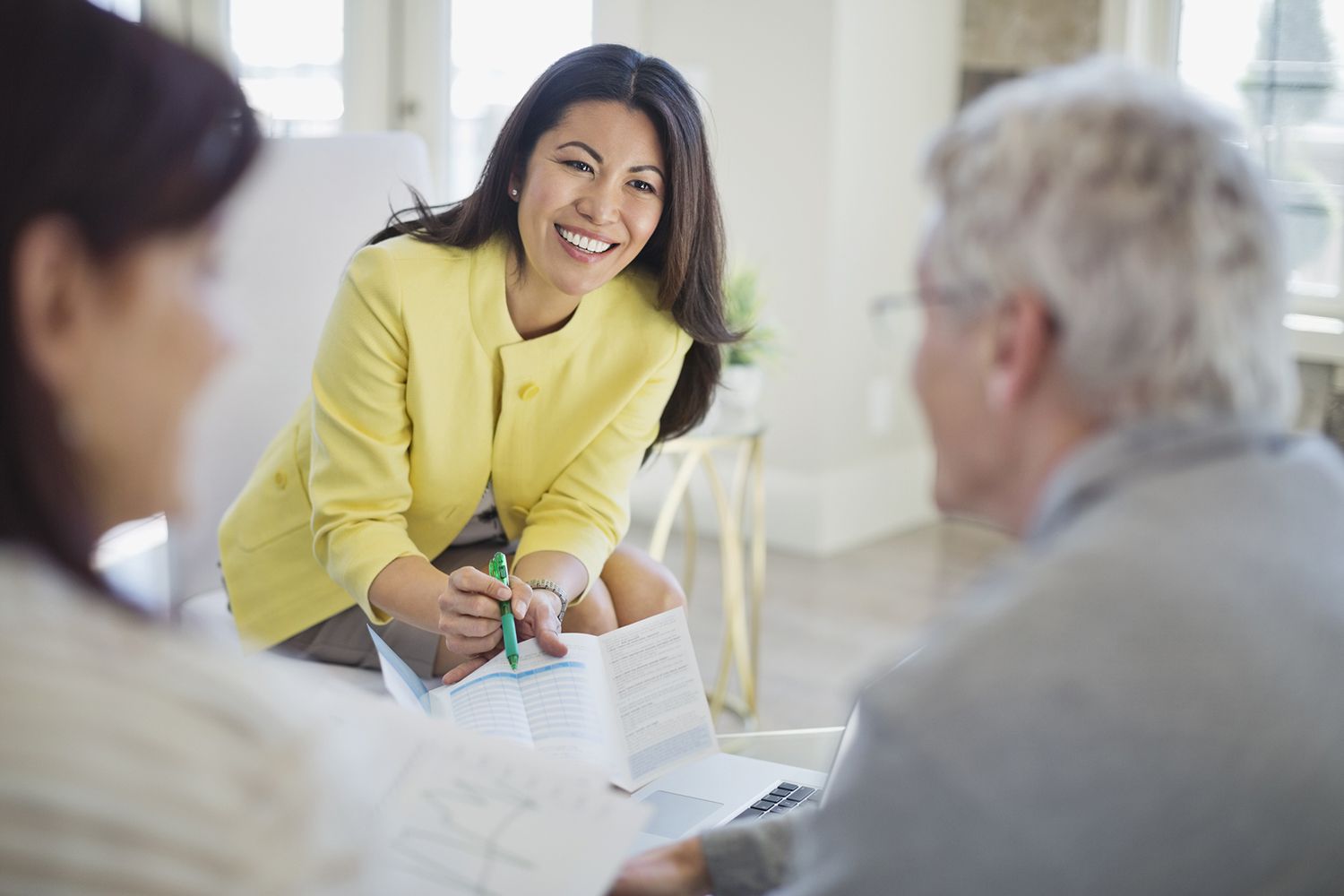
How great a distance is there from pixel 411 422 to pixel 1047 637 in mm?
1173

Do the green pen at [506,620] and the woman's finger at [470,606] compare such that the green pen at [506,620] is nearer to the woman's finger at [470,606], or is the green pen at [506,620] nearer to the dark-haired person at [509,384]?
the woman's finger at [470,606]

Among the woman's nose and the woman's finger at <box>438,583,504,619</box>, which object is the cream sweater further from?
the woman's nose

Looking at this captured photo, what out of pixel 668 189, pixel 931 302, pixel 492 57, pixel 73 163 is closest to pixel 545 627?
pixel 668 189

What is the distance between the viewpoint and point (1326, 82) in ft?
10.8

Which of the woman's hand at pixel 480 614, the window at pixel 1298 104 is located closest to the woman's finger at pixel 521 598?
the woman's hand at pixel 480 614

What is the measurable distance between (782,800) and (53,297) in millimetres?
900

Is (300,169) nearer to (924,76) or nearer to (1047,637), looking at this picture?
(1047,637)

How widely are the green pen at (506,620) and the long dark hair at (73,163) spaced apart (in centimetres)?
71

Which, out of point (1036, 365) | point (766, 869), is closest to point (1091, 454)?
point (1036, 365)

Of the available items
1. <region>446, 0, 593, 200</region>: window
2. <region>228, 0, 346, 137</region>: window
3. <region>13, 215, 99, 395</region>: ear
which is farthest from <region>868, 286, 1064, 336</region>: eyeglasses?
<region>228, 0, 346, 137</region>: window

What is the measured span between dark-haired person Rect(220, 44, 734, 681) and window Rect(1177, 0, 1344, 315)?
2145mm

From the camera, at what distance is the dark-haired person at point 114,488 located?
57cm

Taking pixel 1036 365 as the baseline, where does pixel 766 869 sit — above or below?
below

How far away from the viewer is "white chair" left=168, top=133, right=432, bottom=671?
6.42ft
